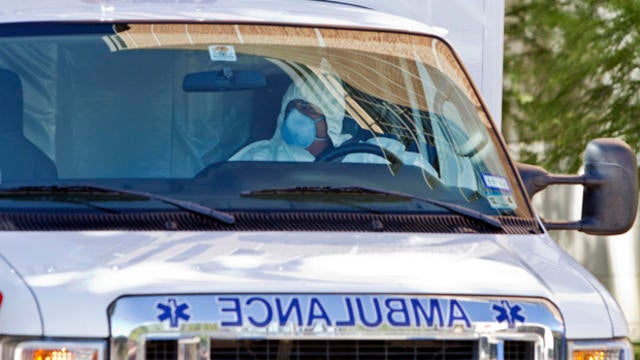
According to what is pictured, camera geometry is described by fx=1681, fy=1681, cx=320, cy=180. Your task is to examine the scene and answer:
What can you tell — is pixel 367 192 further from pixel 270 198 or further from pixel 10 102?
pixel 10 102

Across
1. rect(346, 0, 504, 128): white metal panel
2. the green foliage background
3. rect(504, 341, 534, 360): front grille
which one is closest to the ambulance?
rect(504, 341, 534, 360): front grille

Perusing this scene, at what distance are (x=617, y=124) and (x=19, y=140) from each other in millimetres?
8148

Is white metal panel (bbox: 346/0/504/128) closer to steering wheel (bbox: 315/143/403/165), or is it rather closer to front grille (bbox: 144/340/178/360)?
steering wheel (bbox: 315/143/403/165)

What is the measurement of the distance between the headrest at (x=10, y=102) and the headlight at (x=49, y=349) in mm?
1314

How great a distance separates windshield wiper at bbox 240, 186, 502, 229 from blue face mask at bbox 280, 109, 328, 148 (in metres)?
0.39

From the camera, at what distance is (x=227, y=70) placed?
592 centimetres

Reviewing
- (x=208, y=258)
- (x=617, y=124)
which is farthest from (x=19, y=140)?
(x=617, y=124)

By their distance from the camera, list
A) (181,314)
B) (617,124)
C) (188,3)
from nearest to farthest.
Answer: (181,314), (188,3), (617,124)

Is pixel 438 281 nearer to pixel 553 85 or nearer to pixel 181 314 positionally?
pixel 181 314

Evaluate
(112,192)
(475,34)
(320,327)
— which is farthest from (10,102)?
(475,34)

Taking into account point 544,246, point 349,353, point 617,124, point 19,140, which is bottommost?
point 349,353

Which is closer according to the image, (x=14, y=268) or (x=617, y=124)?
(x=14, y=268)

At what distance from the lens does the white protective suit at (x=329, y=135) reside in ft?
18.4

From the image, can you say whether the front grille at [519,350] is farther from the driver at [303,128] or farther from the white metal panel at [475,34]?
the white metal panel at [475,34]
